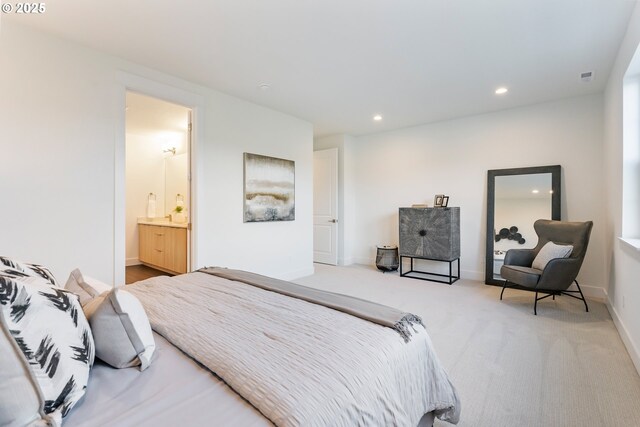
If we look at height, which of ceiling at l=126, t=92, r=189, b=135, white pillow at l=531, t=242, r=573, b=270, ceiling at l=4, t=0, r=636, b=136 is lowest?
white pillow at l=531, t=242, r=573, b=270

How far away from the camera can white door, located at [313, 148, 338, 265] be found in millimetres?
5754

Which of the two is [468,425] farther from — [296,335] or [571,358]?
[571,358]

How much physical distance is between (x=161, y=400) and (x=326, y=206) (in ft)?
16.8

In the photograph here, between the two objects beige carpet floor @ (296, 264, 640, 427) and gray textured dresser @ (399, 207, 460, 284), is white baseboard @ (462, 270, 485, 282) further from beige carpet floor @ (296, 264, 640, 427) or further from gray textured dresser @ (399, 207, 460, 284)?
beige carpet floor @ (296, 264, 640, 427)

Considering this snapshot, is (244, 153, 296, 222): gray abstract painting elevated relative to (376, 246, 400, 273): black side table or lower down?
elevated

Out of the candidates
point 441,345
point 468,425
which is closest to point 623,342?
point 441,345

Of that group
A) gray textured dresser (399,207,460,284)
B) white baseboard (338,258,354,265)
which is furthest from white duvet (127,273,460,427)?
white baseboard (338,258,354,265)

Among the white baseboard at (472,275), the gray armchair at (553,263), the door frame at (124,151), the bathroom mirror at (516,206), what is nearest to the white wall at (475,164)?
the white baseboard at (472,275)

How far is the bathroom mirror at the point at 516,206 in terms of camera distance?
391 centimetres

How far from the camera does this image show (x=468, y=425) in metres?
1.51

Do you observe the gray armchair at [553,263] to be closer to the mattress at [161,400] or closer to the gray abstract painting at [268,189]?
the gray abstract painting at [268,189]

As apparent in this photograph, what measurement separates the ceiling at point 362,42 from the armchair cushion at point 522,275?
212 centimetres

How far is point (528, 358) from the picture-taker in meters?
2.16

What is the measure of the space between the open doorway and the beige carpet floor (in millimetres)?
3236
